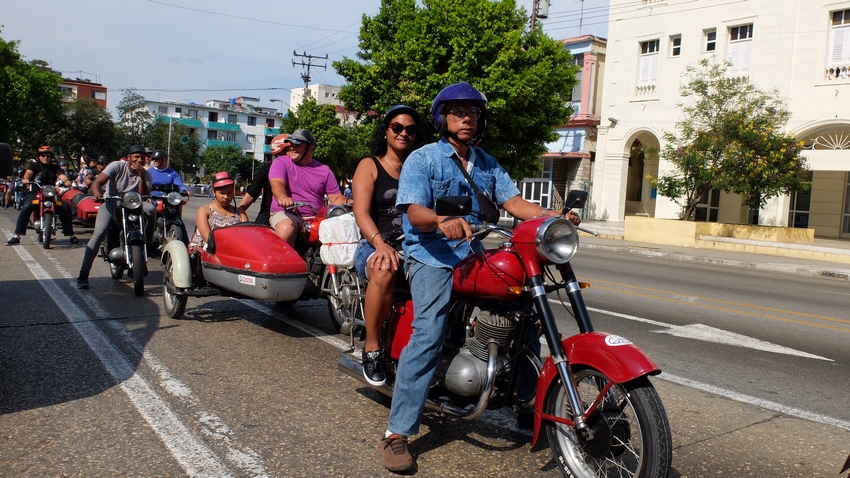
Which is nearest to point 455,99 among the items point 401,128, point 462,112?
point 462,112

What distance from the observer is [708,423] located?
177 inches

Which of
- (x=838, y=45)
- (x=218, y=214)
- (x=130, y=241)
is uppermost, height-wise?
(x=838, y=45)

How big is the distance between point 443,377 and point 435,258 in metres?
0.61

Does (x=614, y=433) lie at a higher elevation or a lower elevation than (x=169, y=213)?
lower

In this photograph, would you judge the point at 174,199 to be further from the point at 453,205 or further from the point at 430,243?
the point at 453,205

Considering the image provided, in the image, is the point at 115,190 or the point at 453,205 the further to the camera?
the point at 115,190

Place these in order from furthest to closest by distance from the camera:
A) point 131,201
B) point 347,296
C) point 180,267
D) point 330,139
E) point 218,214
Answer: point 330,139 → point 131,201 → point 218,214 → point 180,267 → point 347,296

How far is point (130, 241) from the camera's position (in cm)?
849

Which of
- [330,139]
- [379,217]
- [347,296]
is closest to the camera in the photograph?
[379,217]

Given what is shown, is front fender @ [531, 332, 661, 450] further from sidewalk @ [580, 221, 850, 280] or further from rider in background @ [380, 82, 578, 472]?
sidewalk @ [580, 221, 850, 280]

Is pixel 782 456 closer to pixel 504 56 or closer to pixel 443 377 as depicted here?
pixel 443 377

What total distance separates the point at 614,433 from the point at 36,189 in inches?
553

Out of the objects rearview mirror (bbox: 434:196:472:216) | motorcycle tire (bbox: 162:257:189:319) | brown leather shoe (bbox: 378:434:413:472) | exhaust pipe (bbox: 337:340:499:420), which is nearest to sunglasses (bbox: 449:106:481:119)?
rearview mirror (bbox: 434:196:472:216)

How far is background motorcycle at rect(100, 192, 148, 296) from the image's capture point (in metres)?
8.36
